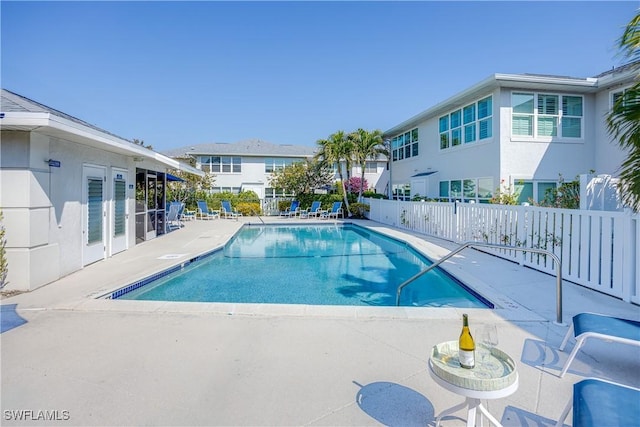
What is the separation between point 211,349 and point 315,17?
14184mm

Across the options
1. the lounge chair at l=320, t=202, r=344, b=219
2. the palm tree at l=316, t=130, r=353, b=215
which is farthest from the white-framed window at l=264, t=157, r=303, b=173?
the lounge chair at l=320, t=202, r=344, b=219

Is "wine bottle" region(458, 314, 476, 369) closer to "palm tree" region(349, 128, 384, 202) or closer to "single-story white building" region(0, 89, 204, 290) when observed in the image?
"single-story white building" region(0, 89, 204, 290)

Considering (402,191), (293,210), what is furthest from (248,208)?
(402,191)

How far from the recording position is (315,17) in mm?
14023

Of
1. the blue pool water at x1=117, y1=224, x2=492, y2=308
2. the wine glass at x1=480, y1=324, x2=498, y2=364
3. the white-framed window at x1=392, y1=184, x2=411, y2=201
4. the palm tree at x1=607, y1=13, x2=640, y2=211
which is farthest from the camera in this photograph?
the white-framed window at x1=392, y1=184, x2=411, y2=201

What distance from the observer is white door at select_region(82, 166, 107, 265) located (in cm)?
777

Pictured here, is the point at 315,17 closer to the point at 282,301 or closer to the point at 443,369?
the point at 282,301

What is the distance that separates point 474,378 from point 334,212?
20.5m

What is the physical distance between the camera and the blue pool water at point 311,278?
6561mm

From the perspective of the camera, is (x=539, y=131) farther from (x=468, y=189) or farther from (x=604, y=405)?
(x=604, y=405)

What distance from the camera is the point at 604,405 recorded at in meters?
2.01

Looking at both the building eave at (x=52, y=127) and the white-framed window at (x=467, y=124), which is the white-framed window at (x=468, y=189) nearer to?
the white-framed window at (x=467, y=124)

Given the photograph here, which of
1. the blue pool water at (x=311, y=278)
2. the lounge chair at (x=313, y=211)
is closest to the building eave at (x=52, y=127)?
the blue pool water at (x=311, y=278)

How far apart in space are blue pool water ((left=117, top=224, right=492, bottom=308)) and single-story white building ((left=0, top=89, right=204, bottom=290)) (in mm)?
1782
